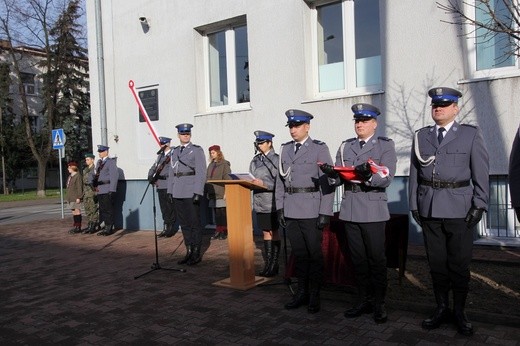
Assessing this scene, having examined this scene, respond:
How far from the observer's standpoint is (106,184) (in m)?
11.5

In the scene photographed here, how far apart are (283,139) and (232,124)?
54.1 inches

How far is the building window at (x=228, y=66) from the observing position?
1050 centimetres

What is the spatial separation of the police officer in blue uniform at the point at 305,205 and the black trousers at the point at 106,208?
23.9 ft

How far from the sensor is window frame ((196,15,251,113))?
10422 millimetres

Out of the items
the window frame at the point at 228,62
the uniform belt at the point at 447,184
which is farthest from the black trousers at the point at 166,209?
the uniform belt at the point at 447,184

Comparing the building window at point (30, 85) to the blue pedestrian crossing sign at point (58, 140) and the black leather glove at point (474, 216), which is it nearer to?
the blue pedestrian crossing sign at point (58, 140)

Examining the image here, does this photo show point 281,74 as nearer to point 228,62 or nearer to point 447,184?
point 228,62

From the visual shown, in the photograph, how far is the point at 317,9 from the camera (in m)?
9.21

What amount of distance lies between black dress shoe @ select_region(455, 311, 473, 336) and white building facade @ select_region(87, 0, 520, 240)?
3781 millimetres

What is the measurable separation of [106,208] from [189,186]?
4.78m

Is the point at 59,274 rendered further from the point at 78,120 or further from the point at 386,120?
the point at 78,120

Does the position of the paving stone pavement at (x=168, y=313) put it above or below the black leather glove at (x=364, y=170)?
below

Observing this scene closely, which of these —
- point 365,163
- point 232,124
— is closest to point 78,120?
point 232,124

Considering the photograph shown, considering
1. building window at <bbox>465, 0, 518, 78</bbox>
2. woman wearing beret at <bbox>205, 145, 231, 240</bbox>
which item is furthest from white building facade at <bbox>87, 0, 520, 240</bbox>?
woman wearing beret at <bbox>205, 145, 231, 240</bbox>
